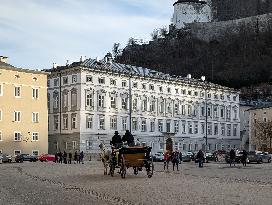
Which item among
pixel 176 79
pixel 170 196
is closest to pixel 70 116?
pixel 176 79

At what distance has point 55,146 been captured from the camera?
229 ft

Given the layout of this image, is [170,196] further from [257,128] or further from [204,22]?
[204,22]

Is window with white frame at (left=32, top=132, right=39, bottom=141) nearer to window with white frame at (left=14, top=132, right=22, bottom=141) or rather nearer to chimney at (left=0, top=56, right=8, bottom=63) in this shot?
window with white frame at (left=14, top=132, right=22, bottom=141)

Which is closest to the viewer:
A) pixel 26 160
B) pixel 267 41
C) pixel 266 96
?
pixel 26 160

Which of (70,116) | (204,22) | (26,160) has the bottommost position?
(26,160)

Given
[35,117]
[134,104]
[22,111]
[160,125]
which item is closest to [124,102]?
[134,104]

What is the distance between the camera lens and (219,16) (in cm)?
12850

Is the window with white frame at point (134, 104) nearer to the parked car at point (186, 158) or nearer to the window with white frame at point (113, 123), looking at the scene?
the window with white frame at point (113, 123)

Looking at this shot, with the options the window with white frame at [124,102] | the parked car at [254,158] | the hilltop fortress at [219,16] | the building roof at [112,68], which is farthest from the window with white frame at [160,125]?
the hilltop fortress at [219,16]

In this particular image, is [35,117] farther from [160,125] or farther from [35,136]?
[160,125]

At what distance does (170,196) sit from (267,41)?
103 m

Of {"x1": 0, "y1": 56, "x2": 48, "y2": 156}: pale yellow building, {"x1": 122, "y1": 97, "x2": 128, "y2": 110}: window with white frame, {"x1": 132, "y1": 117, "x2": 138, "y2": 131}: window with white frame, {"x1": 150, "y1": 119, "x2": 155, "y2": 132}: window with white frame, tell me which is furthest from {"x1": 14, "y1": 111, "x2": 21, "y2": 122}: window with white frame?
{"x1": 150, "y1": 119, "x2": 155, "y2": 132}: window with white frame

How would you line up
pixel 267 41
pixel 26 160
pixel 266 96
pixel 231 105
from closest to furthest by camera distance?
1. pixel 26 160
2. pixel 231 105
3. pixel 266 96
4. pixel 267 41

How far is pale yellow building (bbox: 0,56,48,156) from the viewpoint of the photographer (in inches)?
2435
